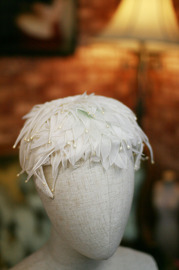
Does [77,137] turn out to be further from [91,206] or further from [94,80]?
[94,80]

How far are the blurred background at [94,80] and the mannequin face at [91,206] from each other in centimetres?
99

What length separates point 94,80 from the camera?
267 cm

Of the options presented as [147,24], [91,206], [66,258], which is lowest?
[66,258]

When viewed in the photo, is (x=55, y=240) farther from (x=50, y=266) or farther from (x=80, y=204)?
(x=80, y=204)

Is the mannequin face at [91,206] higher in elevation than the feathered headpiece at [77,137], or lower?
lower

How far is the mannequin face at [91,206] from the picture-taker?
85 cm

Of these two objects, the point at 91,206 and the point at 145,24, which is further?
the point at 145,24

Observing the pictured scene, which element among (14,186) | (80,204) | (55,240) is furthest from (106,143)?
(14,186)

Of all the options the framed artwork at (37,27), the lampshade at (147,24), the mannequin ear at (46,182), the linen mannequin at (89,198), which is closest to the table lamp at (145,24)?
the lampshade at (147,24)

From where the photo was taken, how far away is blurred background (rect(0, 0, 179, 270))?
1.88 metres

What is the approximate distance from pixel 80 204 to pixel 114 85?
6.38 feet

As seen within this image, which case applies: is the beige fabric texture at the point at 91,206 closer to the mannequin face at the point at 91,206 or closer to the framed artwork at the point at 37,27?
the mannequin face at the point at 91,206

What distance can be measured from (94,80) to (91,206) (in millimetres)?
1895

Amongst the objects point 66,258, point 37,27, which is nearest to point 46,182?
point 66,258
